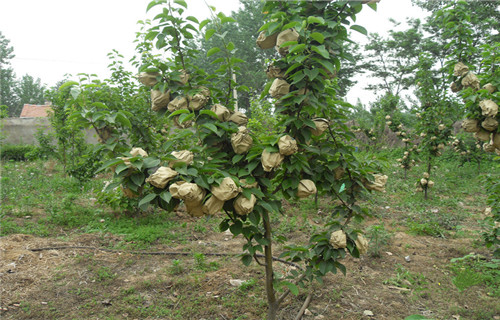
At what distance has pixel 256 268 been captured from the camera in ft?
10.8

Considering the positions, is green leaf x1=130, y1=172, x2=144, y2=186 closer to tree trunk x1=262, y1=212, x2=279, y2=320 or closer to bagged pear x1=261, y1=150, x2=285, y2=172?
bagged pear x1=261, y1=150, x2=285, y2=172

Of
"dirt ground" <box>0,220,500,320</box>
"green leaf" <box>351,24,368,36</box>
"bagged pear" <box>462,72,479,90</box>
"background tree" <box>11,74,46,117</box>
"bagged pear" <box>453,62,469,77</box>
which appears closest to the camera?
"green leaf" <box>351,24,368,36</box>

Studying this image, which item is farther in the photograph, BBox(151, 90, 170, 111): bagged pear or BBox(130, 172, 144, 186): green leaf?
BBox(151, 90, 170, 111): bagged pear

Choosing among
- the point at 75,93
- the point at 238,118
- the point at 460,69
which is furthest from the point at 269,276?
the point at 460,69

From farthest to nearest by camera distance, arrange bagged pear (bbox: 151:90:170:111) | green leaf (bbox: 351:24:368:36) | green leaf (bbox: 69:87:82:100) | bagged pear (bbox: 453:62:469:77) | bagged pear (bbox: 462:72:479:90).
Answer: bagged pear (bbox: 453:62:469:77) → bagged pear (bbox: 462:72:479:90) → bagged pear (bbox: 151:90:170:111) → green leaf (bbox: 351:24:368:36) → green leaf (bbox: 69:87:82:100)

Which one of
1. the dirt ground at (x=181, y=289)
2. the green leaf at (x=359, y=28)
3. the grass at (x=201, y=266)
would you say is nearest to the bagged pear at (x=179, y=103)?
the grass at (x=201, y=266)

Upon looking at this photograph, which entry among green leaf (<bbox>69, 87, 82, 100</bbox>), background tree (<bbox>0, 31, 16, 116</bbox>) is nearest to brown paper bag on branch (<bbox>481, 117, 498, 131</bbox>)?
green leaf (<bbox>69, 87, 82, 100</bbox>)

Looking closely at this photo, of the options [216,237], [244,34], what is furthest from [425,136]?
[244,34]

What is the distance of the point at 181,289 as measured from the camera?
2816 millimetres

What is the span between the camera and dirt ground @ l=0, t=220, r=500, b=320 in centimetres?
250

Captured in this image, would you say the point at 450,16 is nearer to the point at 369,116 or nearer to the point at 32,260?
the point at 32,260

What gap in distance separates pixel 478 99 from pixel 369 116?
1289 centimetres

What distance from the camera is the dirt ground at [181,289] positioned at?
8.19ft

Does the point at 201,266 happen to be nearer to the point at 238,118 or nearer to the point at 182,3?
the point at 238,118
